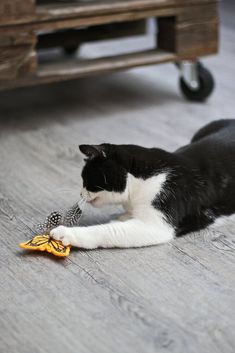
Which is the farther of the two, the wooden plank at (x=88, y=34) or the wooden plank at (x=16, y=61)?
the wooden plank at (x=88, y=34)

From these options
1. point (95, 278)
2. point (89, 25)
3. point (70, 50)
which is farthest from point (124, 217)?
point (70, 50)

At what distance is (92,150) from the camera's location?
1323 mm

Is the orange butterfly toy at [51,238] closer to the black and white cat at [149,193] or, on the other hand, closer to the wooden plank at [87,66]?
the black and white cat at [149,193]

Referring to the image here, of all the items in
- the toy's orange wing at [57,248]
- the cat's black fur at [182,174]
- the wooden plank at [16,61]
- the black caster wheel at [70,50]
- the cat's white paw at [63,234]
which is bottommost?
the black caster wheel at [70,50]

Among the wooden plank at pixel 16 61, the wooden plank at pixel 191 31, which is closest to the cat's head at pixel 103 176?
the wooden plank at pixel 16 61

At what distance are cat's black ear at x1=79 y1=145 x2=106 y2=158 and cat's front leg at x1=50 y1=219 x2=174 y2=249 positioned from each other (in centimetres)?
14

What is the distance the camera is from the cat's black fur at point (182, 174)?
1346mm

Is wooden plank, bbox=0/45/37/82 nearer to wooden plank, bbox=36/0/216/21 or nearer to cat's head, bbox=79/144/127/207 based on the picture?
wooden plank, bbox=36/0/216/21

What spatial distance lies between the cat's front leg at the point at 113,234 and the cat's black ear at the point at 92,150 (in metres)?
0.14

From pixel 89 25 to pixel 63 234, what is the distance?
1.05 metres

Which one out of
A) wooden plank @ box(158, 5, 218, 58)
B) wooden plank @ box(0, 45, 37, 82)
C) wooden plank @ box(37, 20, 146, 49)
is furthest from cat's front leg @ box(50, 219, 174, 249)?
wooden plank @ box(37, 20, 146, 49)

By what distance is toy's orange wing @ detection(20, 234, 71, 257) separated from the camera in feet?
4.35

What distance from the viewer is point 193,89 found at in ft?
7.64

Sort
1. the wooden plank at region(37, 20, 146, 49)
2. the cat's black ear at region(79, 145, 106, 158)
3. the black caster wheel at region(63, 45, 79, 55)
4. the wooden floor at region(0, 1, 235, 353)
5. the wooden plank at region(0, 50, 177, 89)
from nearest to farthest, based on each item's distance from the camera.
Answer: the wooden floor at region(0, 1, 235, 353) < the cat's black ear at region(79, 145, 106, 158) < the wooden plank at region(0, 50, 177, 89) < the wooden plank at region(37, 20, 146, 49) < the black caster wheel at region(63, 45, 79, 55)
